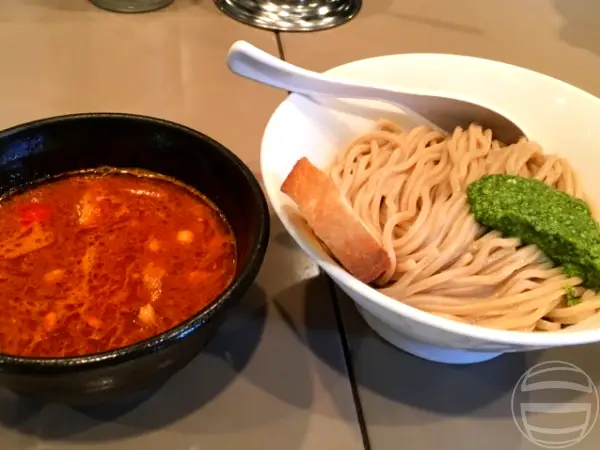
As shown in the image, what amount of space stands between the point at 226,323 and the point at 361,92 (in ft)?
1.33

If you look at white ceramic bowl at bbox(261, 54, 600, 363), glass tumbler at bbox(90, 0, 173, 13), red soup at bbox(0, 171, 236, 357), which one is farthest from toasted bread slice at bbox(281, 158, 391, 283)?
glass tumbler at bbox(90, 0, 173, 13)

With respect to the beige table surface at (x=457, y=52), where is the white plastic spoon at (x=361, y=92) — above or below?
above

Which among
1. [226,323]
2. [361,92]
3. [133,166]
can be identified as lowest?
[226,323]

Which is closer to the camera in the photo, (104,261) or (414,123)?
(104,261)

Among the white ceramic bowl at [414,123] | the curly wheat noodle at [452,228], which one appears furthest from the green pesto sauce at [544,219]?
the white ceramic bowl at [414,123]

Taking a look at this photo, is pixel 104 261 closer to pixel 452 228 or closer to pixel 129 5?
pixel 452 228

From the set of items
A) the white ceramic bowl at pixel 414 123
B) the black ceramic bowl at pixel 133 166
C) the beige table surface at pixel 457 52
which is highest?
the white ceramic bowl at pixel 414 123

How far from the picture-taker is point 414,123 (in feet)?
3.67

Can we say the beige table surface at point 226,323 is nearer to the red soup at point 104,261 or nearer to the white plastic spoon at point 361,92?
the red soup at point 104,261

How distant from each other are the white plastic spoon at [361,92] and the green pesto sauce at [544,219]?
0.66 ft

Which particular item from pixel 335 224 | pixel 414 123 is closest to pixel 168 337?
pixel 335 224

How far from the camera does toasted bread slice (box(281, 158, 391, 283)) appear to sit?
74 centimetres

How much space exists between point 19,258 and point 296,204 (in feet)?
1.17

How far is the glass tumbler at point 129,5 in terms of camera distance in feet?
5.23
